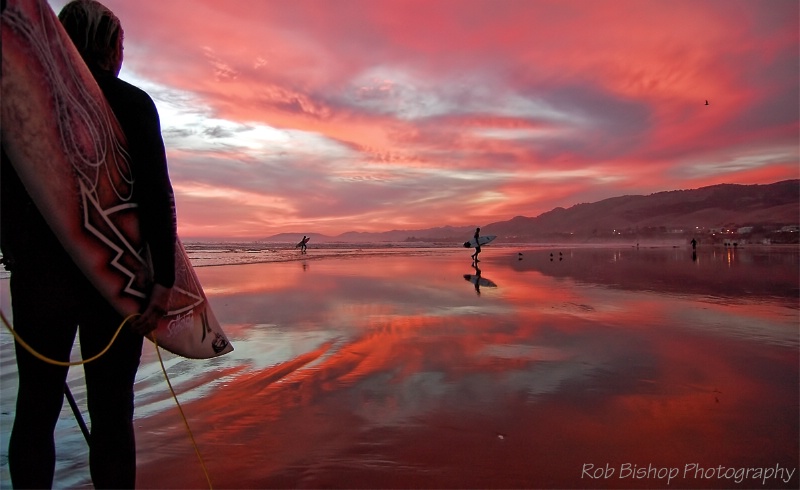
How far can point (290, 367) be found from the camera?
5016 millimetres

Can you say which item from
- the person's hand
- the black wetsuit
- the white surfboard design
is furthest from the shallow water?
the white surfboard design

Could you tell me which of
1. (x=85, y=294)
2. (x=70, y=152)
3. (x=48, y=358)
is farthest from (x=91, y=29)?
(x=48, y=358)

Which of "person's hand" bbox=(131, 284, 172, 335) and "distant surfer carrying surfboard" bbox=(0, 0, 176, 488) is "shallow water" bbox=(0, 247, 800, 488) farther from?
"person's hand" bbox=(131, 284, 172, 335)

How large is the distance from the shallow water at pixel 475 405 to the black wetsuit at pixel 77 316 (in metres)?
1.15

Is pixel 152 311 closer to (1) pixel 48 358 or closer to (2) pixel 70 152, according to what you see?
(1) pixel 48 358

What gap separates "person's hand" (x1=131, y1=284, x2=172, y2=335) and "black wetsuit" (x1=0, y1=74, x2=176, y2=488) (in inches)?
1.5

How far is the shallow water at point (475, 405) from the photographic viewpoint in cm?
274

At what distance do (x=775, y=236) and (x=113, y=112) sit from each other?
97.7 metres

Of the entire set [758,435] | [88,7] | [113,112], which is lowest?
[758,435]

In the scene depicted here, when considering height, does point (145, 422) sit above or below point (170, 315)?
below

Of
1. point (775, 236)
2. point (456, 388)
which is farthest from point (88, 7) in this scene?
point (775, 236)

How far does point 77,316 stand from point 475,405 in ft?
10.3

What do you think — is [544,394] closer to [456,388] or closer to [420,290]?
[456,388]

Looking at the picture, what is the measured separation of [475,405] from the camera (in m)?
3.77
